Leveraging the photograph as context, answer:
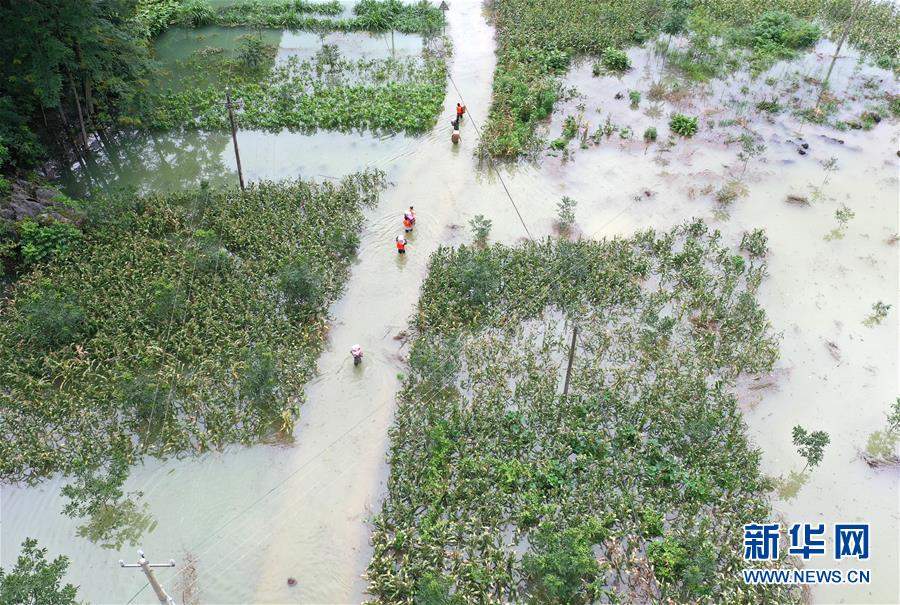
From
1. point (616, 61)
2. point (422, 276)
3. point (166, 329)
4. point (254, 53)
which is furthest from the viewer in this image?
point (616, 61)

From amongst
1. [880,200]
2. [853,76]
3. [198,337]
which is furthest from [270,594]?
[853,76]

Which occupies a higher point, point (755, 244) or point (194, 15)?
point (194, 15)

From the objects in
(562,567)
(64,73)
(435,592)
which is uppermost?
(64,73)

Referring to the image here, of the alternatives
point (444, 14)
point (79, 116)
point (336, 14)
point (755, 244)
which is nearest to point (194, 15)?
point (336, 14)

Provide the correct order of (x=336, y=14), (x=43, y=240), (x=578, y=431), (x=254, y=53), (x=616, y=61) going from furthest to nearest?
(x=336, y=14) → (x=616, y=61) → (x=254, y=53) → (x=43, y=240) → (x=578, y=431)

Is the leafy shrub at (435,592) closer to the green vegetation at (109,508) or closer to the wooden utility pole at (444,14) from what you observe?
the green vegetation at (109,508)

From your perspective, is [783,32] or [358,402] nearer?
[358,402]

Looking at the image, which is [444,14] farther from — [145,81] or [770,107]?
[770,107]

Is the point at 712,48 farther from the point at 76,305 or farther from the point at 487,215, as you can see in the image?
the point at 76,305
